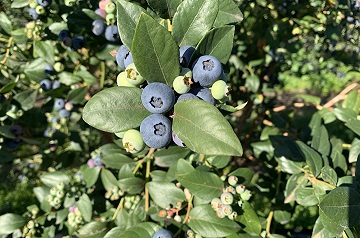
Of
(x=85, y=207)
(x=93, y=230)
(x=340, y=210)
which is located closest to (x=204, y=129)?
(x=340, y=210)

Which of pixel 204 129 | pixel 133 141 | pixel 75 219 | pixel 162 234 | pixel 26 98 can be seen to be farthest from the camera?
pixel 26 98

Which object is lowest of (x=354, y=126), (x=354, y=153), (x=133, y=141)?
(x=354, y=153)

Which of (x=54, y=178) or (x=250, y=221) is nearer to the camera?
(x=250, y=221)

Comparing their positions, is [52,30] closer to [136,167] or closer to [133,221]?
[136,167]

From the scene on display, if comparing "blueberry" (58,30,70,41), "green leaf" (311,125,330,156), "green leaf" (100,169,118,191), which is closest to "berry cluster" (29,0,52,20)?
"blueberry" (58,30,70,41)

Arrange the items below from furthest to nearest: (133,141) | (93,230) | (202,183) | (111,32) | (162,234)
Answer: (93,230)
(111,32)
(202,183)
(162,234)
(133,141)

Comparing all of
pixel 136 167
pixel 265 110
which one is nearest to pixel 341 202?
pixel 136 167

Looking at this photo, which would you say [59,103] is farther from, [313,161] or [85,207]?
[313,161]

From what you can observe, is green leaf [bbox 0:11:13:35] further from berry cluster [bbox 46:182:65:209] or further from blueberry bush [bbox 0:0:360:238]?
berry cluster [bbox 46:182:65:209]

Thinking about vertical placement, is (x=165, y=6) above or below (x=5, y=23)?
above
